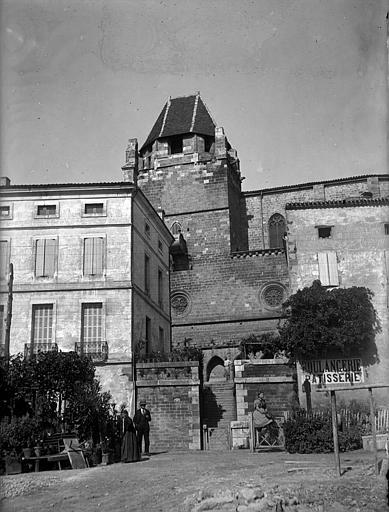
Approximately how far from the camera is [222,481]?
12391 millimetres

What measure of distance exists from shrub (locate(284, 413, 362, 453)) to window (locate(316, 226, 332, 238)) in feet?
36.7

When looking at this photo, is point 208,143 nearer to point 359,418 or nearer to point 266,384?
point 266,384

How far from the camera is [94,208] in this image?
27703 mm

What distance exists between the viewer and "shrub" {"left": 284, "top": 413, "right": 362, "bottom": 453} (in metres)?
18.1

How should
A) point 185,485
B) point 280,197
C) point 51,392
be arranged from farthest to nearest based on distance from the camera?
point 280,197
point 51,392
point 185,485

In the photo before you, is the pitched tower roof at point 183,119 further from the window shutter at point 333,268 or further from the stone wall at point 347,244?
the window shutter at point 333,268

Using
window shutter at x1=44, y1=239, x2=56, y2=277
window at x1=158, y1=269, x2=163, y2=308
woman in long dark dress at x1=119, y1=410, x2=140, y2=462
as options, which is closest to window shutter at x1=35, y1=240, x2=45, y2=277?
window shutter at x1=44, y1=239, x2=56, y2=277

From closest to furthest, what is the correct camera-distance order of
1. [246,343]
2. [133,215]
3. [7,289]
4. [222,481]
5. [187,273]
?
[222,481], [7,289], [133,215], [246,343], [187,273]

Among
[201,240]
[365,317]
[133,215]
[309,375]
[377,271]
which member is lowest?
[309,375]

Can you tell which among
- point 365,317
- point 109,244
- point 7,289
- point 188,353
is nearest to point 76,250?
point 109,244

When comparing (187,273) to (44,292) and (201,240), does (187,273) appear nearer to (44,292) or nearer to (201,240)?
(201,240)

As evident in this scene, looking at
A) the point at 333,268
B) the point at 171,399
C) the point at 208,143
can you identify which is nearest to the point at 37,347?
the point at 171,399

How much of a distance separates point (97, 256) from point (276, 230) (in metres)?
20.4

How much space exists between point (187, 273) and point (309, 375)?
1558cm
